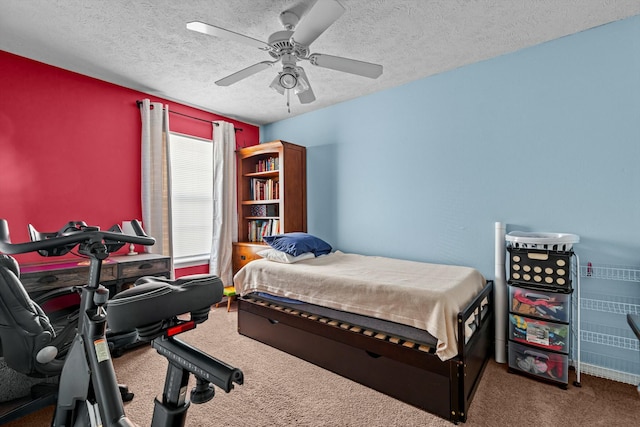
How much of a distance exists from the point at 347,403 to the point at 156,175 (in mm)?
2886

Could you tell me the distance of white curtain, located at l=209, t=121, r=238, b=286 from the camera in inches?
154

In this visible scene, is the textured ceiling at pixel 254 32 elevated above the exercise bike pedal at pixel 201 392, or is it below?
above

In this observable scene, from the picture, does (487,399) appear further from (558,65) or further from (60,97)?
(60,97)

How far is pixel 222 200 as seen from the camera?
3.96 m

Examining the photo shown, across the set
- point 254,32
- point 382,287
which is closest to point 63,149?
point 254,32

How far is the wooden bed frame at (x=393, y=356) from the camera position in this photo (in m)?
1.71

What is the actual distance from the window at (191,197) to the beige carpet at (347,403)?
1607 mm

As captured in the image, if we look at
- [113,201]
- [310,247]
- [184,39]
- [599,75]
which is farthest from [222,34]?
[599,75]

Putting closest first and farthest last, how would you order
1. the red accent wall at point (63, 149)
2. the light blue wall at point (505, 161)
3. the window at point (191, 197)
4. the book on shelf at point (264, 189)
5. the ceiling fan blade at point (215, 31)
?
1. the ceiling fan blade at point (215, 31)
2. the light blue wall at point (505, 161)
3. the red accent wall at point (63, 149)
4. the window at point (191, 197)
5. the book on shelf at point (264, 189)

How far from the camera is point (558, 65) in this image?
2.34 meters

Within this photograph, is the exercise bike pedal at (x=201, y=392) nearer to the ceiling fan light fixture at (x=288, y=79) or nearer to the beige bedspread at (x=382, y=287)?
the beige bedspread at (x=382, y=287)

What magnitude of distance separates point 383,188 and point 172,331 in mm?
2739

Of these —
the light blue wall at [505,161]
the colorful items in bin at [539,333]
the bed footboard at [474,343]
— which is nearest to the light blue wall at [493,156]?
the light blue wall at [505,161]

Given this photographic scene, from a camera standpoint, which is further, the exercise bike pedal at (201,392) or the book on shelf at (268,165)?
the book on shelf at (268,165)
